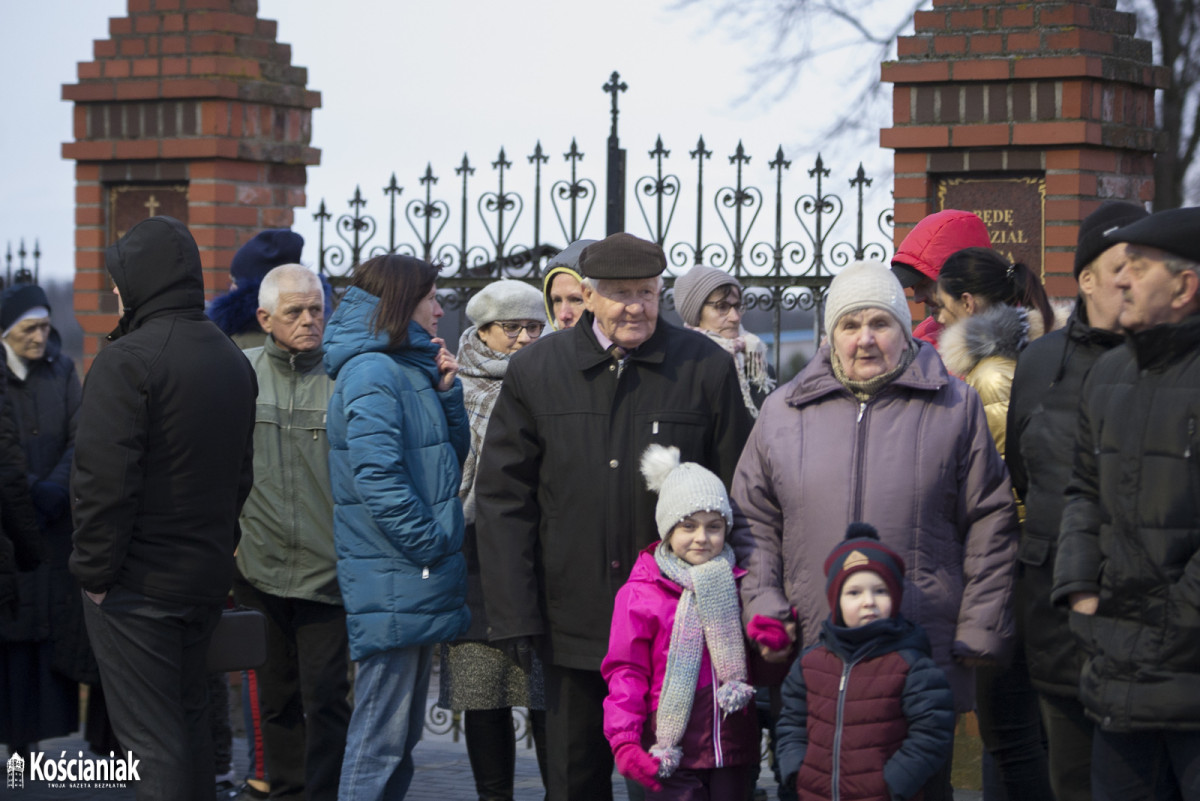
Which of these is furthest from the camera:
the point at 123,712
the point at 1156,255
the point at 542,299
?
the point at 542,299

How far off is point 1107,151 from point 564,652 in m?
3.51

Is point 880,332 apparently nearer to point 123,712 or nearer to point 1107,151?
point 123,712

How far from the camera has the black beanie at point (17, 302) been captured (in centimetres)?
574

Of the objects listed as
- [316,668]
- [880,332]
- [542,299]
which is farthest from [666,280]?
[880,332]

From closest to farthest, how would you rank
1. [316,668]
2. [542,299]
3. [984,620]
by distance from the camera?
1. [984,620]
2. [316,668]
3. [542,299]

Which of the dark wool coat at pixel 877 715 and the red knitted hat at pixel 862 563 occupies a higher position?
the red knitted hat at pixel 862 563

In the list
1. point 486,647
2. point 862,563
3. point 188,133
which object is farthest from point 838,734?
point 188,133

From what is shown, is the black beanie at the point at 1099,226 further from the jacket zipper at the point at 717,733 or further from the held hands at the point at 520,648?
the held hands at the point at 520,648

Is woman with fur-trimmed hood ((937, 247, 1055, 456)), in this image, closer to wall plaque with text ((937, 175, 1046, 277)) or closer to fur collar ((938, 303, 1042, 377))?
fur collar ((938, 303, 1042, 377))

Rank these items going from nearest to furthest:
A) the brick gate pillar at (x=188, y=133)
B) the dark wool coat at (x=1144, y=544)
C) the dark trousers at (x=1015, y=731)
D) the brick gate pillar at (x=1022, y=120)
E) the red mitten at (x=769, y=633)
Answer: the dark wool coat at (x=1144, y=544) < the red mitten at (x=769, y=633) < the dark trousers at (x=1015, y=731) < the brick gate pillar at (x=1022, y=120) < the brick gate pillar at (x=188, y=133)

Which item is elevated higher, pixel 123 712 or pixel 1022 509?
pixel 1022 509

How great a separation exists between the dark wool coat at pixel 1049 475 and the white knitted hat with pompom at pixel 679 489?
2.62 ft

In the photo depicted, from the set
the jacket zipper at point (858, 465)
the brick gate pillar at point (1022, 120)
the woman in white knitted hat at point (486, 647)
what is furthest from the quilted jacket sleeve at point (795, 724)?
the brick gate pillar at point (1022, 120)

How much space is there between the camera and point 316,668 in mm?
4973
